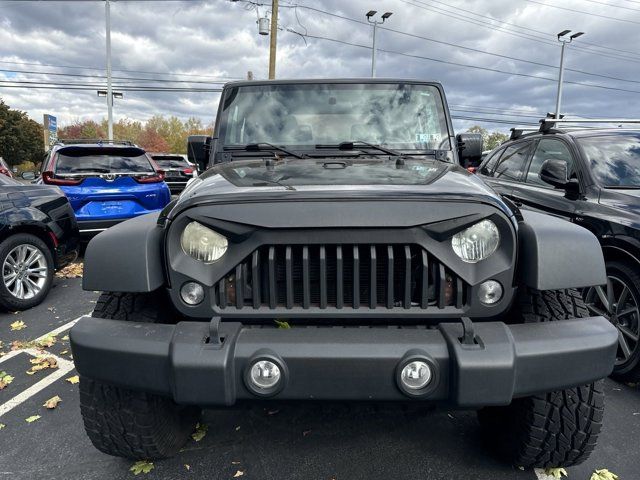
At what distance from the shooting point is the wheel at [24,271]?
4.83 m

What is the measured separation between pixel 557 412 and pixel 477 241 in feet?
2.77

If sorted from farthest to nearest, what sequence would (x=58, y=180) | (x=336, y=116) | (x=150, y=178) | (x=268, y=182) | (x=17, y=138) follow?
1. (x=17, y=138)
2. (x=150, y=178)
3. (x=58, y=180)
4. (x=336, y=116)
5. (x=268, y=182)

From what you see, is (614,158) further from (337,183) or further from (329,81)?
(337,183)

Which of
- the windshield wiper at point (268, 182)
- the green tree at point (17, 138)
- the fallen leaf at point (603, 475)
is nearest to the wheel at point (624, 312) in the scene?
the fallen leaf at point (603, 475)

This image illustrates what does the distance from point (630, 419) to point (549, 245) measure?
187cm

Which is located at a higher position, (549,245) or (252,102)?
(252,102)

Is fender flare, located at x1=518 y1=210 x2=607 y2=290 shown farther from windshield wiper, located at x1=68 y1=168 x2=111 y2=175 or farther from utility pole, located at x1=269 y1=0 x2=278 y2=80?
utility pole, located at x1=269 y1=0 x2=278 y2=80

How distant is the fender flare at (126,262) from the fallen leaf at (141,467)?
1079mm

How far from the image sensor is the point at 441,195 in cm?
192

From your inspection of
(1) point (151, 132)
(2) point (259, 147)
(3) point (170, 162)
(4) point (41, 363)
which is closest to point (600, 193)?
(2) point (259, 147)

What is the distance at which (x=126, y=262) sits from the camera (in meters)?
1.91

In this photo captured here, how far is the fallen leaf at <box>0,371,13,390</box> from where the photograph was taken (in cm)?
339

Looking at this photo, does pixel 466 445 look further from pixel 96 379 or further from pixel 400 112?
pixel 400 112

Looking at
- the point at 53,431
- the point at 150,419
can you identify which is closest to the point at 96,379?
the point at 150,419
